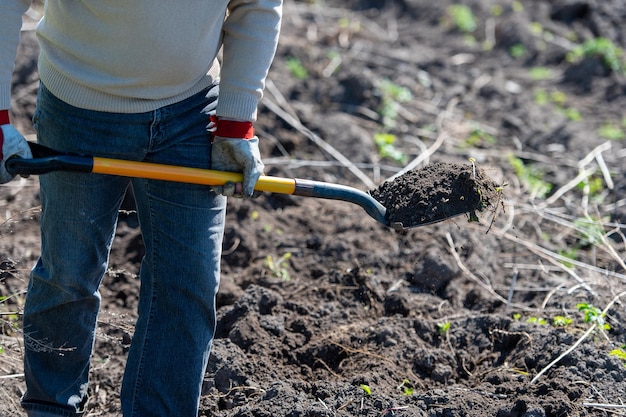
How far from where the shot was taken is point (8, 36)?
7.82 ft

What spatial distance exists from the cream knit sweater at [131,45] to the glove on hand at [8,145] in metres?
0.07

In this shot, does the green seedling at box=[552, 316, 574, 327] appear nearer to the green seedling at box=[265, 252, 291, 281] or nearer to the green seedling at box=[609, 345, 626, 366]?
the green seedling at box=[609, 345, 626, 366]

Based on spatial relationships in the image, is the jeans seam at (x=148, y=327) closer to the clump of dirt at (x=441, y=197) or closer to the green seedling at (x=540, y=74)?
the clump of dirt at (x=441, y=197)

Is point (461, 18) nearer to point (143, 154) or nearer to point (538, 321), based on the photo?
point (538, 321)

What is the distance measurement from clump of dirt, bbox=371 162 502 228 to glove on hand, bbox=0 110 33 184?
1.20 m

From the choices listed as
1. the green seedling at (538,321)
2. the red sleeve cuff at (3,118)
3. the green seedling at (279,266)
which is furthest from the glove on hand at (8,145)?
the green seedling at (538,321)

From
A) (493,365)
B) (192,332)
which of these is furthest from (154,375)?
(493,365)

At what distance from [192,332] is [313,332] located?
973mm

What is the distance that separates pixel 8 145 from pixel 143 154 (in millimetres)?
383

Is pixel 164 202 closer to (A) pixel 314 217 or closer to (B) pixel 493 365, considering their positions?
(B) pixel 493 365

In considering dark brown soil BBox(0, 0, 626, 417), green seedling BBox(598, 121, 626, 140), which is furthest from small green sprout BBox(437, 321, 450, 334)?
green seedling BBox(598, 121, 626, 140)

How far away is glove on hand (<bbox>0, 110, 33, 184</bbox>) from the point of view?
2.41m

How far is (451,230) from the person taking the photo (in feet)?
14.2

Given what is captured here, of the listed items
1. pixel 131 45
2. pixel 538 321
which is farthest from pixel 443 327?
pixel 131 45
